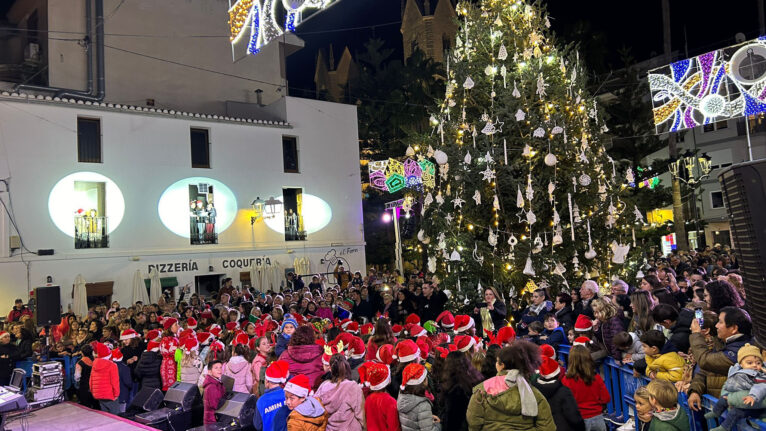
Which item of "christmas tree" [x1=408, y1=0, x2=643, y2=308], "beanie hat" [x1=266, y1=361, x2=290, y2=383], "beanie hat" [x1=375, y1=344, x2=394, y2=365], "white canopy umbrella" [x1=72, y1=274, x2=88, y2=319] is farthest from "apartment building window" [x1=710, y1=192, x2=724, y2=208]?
"beanie hat" [x1=266, y1=361, x2=290, y2=383]

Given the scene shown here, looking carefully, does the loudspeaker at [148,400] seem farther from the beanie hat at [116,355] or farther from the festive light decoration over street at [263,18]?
the festive light decoration over street at [263,18]

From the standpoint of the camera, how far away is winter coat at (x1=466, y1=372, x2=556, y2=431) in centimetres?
448

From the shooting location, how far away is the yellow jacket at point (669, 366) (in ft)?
18.0

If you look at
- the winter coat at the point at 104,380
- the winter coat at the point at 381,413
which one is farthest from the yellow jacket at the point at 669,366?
the winter coat at the point at 104,380

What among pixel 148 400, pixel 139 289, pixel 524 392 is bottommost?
pixel 148 400

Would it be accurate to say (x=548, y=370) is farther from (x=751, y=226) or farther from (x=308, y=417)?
(x=751, y=226)

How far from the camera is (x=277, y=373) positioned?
6473mm

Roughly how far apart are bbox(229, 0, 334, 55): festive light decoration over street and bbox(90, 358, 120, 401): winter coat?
24.1 feet

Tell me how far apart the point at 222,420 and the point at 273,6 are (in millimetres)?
9449

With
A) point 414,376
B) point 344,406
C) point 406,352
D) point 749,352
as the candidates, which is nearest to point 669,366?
point 749,352

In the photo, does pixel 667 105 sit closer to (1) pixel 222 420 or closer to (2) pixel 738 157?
(1) pixel 222 420

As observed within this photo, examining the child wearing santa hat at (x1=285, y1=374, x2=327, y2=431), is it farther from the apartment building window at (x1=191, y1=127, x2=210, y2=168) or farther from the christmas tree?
the apartment building window at (x1=191, y1=127, x2=210, y2=168)

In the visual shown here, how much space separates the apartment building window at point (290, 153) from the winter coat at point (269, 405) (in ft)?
73.2

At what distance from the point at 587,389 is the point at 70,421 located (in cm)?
745
